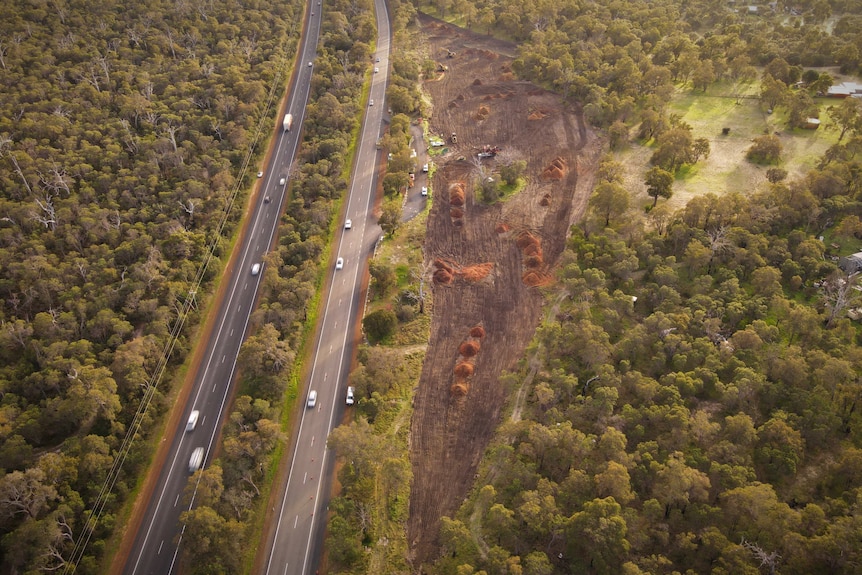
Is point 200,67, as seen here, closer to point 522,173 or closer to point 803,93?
point 522,173

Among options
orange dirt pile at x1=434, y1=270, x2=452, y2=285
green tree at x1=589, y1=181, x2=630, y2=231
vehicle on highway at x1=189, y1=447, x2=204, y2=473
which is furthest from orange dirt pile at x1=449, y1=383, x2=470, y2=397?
green tree at x1=589, y1=181, x2=630, y2=231

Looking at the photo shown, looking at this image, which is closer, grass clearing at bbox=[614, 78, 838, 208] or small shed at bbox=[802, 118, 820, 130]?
grass clearing at bbox=[614, 78, 838, 208]

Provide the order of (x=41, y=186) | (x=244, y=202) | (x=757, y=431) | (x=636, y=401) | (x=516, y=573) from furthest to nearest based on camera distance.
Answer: (x=244, y=202)
(x=41, y=186)
(x=636, y=401)
(x=757, y=431)
(x=516, y=573)

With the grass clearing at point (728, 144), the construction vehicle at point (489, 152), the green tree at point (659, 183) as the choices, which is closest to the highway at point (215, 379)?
the construction vehicle at point (489, 152)

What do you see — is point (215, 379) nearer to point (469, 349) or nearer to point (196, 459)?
point (196, 459)

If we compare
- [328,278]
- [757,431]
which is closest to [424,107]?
[328,278]

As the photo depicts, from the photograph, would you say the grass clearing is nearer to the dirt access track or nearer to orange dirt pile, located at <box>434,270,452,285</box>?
the dirt access track

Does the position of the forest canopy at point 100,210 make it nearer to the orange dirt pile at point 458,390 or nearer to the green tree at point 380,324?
the green tree at point 380,324
